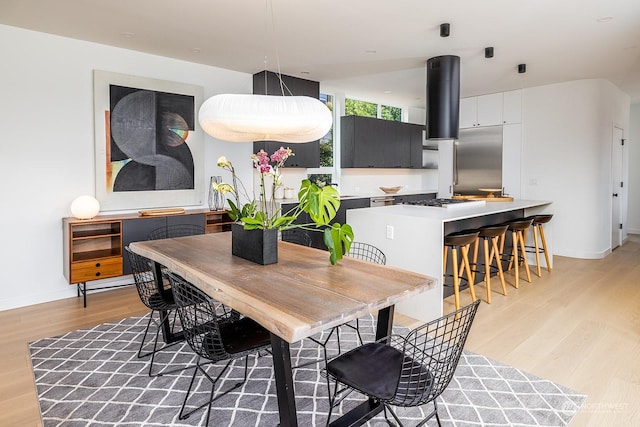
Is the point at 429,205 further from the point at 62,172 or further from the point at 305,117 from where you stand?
the point at 62,172

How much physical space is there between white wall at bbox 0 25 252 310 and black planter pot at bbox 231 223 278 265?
264 centimetres

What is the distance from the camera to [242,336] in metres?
2.07

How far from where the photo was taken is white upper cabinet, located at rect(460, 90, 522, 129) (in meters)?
6.34

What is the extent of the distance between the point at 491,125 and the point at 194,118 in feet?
15.7

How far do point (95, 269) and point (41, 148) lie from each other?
1.28 meters

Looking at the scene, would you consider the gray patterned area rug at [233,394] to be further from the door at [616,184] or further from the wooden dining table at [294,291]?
the door at [616,184]

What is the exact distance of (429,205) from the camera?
172 inches

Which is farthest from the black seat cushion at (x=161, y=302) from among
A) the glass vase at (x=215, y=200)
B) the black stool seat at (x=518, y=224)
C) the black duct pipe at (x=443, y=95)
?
the black stool seat at (x=518, y=224)

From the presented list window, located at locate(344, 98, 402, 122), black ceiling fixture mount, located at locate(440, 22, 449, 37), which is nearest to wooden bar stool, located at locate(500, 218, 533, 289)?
black ceiling fixture mount, located at locate(440, 22, 449, 37)

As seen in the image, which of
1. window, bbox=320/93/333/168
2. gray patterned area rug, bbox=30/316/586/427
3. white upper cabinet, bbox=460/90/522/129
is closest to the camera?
gray patterned area rug, bbox=30/316/586/427

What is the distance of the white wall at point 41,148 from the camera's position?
3652mm

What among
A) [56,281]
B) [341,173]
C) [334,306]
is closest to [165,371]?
[334,306]

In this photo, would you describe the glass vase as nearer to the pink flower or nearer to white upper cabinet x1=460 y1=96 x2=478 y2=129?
the pink flower

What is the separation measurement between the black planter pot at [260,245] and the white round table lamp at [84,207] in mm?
2240
